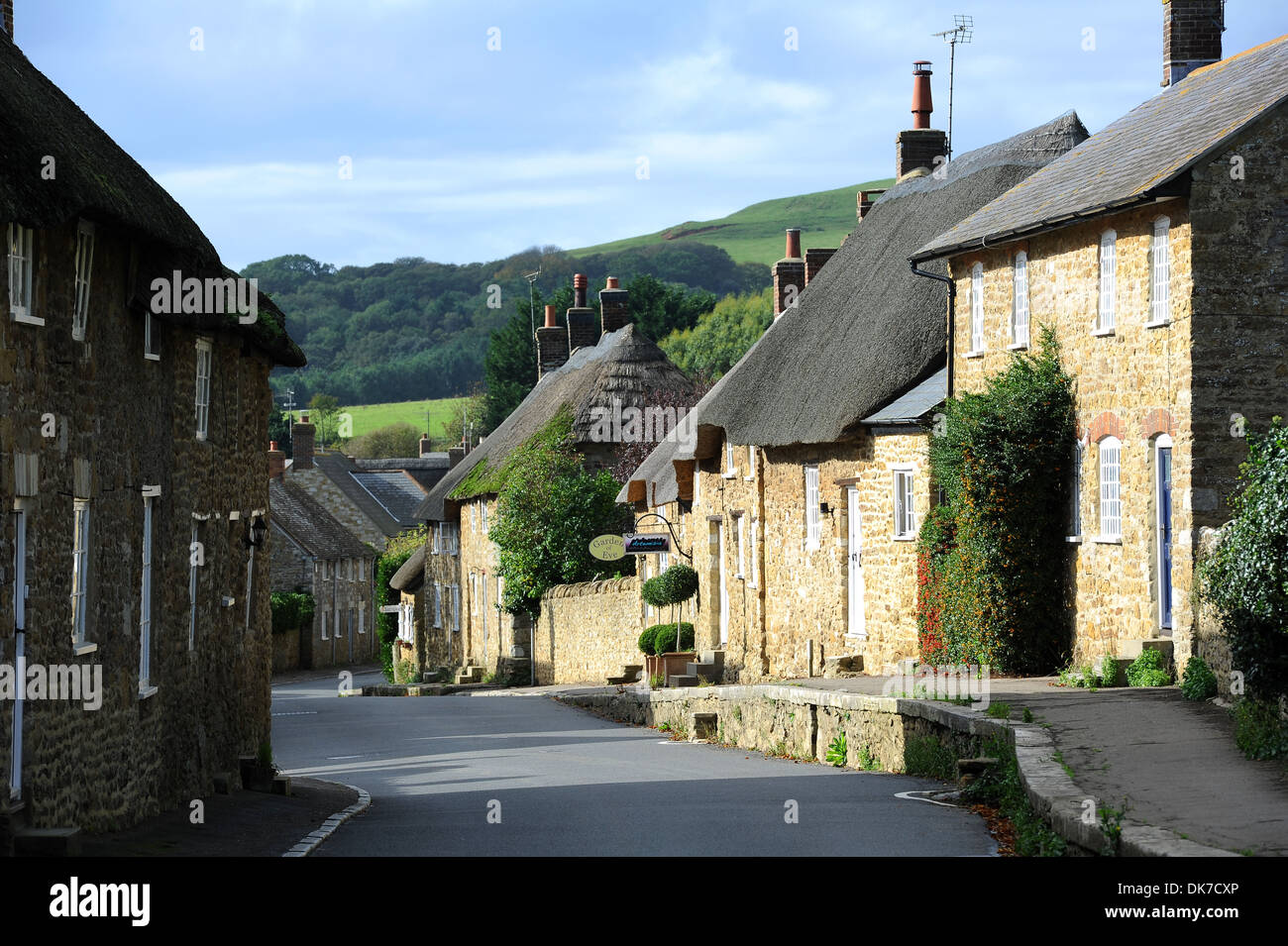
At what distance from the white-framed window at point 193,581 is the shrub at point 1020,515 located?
9250 mm

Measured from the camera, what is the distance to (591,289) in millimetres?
128875

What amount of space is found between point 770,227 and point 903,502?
137054 millimetres

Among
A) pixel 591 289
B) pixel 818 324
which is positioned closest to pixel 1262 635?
pixel 818 324

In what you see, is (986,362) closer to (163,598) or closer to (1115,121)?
(1115,121)

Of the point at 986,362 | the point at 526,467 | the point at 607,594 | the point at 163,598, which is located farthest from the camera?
the point at 526,467

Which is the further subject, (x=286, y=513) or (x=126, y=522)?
(x=286, y=513)

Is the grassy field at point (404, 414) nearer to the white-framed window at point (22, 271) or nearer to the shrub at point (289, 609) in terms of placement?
the shrub at point (289, 609)

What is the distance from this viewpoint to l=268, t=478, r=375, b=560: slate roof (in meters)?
57.7

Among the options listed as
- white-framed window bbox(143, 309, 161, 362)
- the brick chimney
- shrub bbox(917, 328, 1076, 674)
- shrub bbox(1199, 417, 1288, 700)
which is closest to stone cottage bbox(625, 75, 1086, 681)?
shrub bbox(917, 328, 1076, 674)

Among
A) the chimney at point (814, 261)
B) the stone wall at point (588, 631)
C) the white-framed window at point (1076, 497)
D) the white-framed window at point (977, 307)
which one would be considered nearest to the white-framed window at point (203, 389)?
the white-framed window at point (1076, 497)

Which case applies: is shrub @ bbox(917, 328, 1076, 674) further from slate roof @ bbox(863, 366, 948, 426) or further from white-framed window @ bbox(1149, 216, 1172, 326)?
white-framed window @ bbox(1149, 216, 1172, 326)

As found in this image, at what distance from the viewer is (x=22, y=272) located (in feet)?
36.4

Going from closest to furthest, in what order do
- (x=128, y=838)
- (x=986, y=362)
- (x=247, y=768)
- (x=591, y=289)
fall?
(x=128, y=838) → (x=247, y=768) → (x=986, y=362) → (x=591, y=289)
